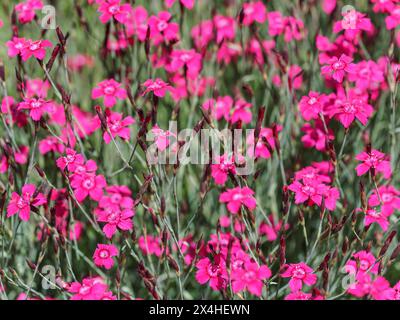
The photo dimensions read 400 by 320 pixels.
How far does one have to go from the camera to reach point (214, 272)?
221 centimetres

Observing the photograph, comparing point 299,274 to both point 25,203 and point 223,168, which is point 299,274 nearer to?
point 223,168

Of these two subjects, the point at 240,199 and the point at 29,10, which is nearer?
the point at 240,199

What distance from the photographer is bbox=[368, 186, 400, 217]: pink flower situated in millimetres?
2360

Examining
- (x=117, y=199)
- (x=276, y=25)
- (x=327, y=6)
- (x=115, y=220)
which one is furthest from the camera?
(x=327, y=6)

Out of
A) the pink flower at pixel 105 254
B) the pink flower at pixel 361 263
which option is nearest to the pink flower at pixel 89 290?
the pink flower at pixel 105 254

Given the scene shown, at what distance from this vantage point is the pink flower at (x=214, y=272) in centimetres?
218

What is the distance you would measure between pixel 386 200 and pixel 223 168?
76cm

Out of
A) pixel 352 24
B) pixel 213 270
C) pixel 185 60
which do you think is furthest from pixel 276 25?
pixel 213 270

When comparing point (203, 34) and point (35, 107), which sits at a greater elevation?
point (203, 34)

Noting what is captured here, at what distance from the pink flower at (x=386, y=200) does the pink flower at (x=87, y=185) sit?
43.5 inches

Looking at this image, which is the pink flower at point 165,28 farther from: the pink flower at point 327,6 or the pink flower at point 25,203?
the pink flower at point 327,6

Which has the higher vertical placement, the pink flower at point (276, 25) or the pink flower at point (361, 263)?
the pink flower at point (276, 25)

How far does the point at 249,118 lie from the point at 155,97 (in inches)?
25.0
